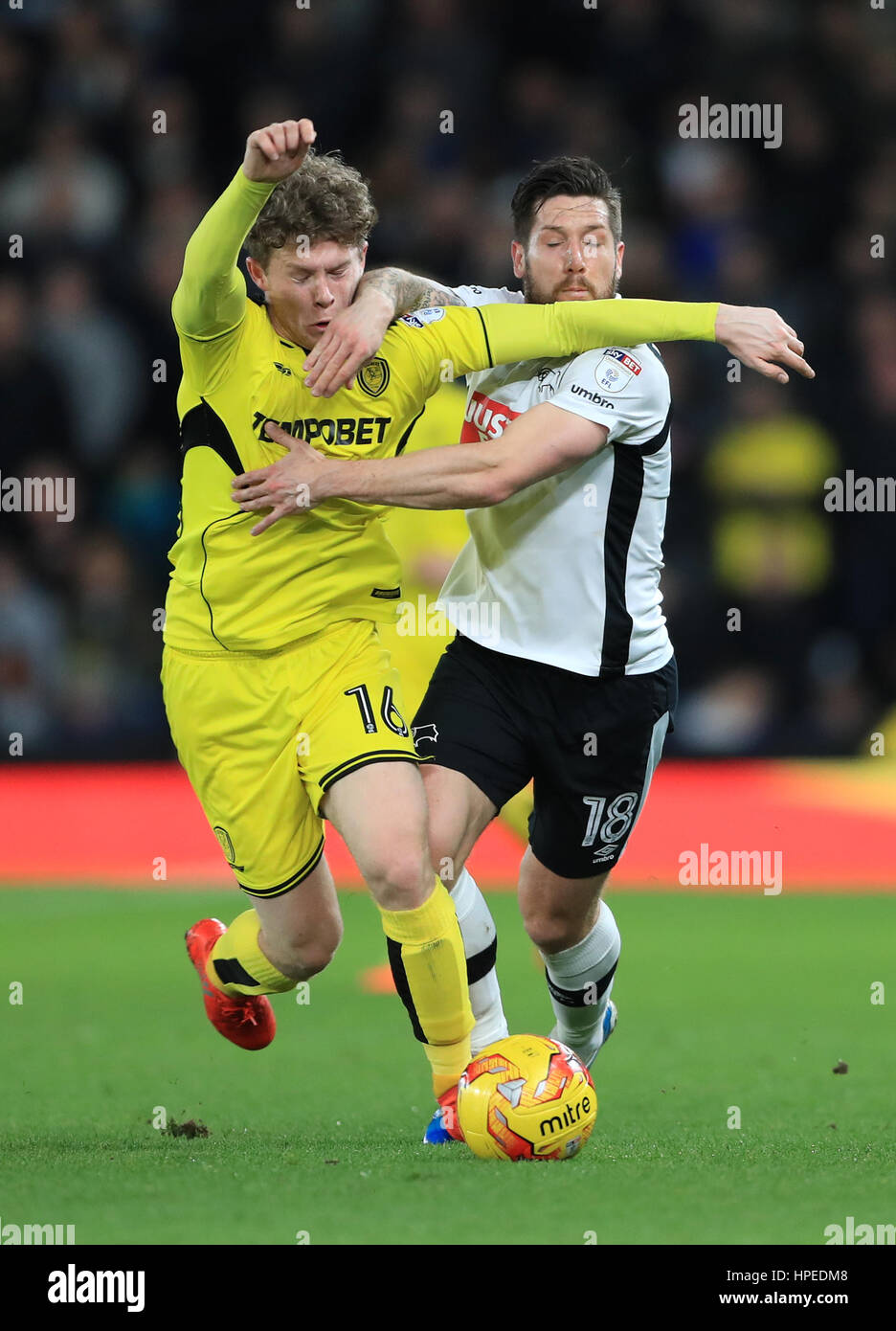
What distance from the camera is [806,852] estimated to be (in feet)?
33.3

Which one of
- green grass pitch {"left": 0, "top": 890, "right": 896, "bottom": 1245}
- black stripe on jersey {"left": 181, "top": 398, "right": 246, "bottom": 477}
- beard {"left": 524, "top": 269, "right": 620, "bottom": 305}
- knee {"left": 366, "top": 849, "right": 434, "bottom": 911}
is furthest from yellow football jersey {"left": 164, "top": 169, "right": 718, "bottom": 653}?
green grass pitch {"left": 0, "top": 890, "right": 896, "bottom": 1245}

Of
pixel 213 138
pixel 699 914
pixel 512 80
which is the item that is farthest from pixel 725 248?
pixel 699 914

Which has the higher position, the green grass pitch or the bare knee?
the bare knee

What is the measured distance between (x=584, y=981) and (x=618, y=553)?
127 cm

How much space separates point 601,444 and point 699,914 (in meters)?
4.86

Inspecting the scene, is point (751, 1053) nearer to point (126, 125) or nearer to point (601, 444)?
point (601, 444)

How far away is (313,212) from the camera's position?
14.7ft

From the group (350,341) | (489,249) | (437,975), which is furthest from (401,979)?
(489,249)

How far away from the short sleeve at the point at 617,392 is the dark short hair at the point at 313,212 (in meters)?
0.66

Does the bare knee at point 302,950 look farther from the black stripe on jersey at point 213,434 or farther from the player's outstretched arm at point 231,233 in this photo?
the player's outstretched arm at point 231,233

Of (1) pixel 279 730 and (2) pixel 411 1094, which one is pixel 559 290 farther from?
(2) pixel 411 1094

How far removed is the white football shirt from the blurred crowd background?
6.51m

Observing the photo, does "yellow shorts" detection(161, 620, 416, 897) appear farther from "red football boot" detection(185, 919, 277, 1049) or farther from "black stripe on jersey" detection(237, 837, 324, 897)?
"red football boot" detection(185, 919, 277, 1049)

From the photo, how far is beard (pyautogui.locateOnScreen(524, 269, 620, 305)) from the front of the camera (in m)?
4.96
